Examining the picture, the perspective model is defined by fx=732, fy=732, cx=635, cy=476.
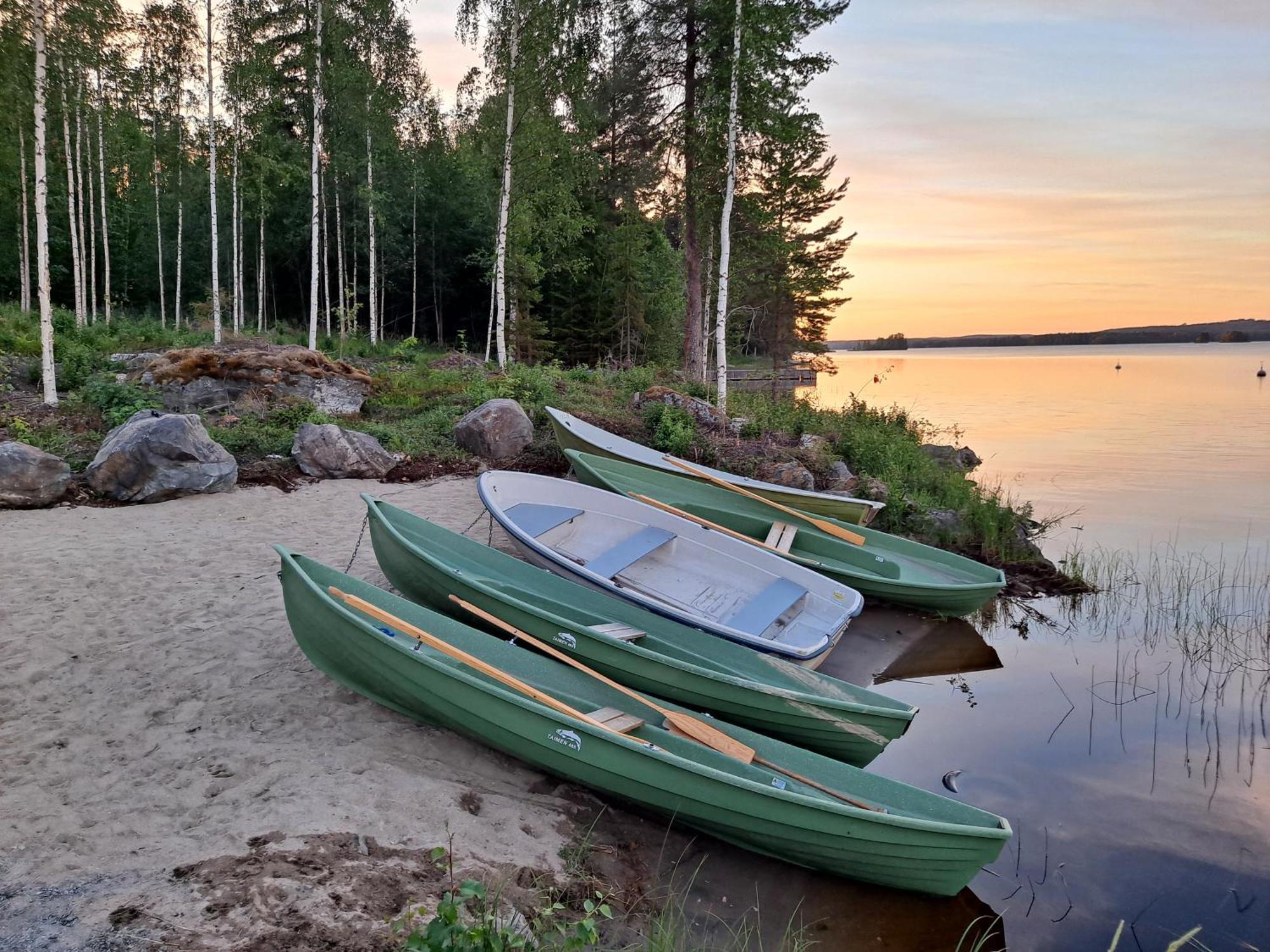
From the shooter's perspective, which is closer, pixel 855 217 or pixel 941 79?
pixel 941 79

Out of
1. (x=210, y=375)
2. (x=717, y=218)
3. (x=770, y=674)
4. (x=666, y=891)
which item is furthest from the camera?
(x=717, y=218)

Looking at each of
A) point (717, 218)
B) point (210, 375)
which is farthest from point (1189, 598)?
point (210, 375)

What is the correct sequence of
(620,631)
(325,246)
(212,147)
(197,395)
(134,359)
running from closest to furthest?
1. (620,631)
2. (197,395)
3. (134,359)
4. (212,147)
5. (325,246)

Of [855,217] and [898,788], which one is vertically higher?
[855,217]

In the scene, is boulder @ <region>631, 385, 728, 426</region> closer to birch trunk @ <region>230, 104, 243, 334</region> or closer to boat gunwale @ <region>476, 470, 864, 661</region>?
boat gunwale @ <region>476, 470, 864, 661</region>

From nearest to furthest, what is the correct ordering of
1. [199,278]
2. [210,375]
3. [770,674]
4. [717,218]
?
1. [770,674]
2. [210,375]
3. [717,218]
4. [199,278]

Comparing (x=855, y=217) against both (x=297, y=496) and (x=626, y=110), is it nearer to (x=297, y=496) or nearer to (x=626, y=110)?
(x=626, y=110)

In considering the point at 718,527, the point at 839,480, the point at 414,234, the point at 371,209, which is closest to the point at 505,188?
the point at 371,209

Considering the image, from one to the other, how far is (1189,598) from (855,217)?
21.0m

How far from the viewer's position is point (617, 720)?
401cm

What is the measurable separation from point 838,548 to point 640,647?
141 inches

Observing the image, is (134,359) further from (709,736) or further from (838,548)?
(709,736)

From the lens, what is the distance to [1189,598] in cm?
812

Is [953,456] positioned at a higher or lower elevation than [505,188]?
lower
